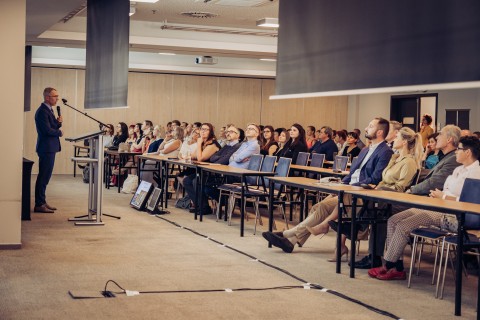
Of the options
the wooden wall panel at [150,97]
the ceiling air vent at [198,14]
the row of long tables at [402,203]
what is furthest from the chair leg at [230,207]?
the wooden wall panel at [150,97]

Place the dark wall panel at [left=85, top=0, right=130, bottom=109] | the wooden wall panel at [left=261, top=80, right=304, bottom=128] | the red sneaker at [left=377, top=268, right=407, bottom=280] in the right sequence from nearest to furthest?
the red sneaker at [left=377, top=268, right=407, bottom=280] < the dark wall panel at [left=85, top=0, right=130, bottom=109] < the wooden wall panel at [left=261, top=80, right=304, bottom=128]

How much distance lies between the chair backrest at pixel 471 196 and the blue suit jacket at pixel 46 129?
582 cm

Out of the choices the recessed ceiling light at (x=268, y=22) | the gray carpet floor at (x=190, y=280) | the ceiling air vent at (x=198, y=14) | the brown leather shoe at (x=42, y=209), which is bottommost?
the gray carpet floor at (x=190, y=280)

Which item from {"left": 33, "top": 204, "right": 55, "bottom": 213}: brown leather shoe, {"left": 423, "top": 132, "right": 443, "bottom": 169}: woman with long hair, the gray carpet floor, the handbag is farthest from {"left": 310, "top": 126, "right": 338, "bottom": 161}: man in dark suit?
{"left": 33, "top": 204, "right": 55, "bottom": 213}: brown leather shoe

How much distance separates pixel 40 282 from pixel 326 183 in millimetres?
2878

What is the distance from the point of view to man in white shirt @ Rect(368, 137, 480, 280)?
21.1ft

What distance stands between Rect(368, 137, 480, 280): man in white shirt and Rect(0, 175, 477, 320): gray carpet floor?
227 mm

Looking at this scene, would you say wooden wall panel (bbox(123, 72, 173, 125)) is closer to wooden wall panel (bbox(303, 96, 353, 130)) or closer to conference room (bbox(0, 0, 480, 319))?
wooden wall panel (bbox(303, 96, 353, 130))

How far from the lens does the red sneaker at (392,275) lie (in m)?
6.63

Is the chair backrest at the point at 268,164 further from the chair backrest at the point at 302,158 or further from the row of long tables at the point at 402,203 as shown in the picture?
the chair backrest at the point at 302,158

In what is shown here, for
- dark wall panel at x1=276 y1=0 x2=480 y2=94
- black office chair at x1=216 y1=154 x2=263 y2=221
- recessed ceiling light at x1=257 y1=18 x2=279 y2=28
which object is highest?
recessed ceiling light at x1=257 y1=18 x2=279 y2=28

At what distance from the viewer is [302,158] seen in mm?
11555

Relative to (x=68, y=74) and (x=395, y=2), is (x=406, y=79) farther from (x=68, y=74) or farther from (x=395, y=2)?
(x=68, y=74)

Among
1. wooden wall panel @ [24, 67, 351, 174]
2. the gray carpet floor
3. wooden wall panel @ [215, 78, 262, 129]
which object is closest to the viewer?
the gray carpet floor
